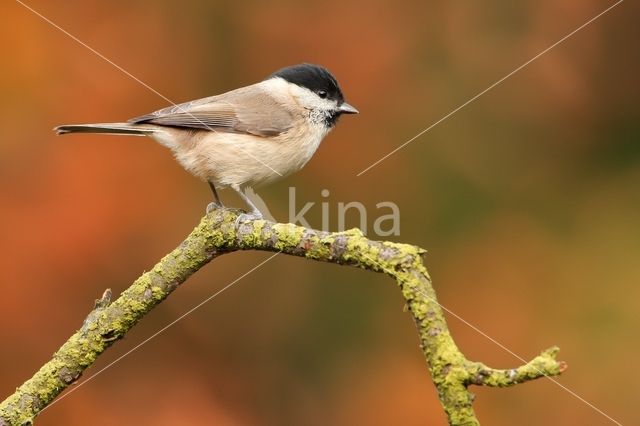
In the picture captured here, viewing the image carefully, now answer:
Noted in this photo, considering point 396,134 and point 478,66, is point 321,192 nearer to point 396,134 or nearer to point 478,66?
point 396,134

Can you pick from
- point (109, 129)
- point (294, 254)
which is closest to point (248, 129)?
point (109, 129)

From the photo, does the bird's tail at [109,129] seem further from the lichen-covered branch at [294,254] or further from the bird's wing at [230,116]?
the lichen-covered branch at [294,254]

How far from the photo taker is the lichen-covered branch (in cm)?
181

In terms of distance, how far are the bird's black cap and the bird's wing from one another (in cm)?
17

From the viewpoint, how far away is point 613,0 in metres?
5.27

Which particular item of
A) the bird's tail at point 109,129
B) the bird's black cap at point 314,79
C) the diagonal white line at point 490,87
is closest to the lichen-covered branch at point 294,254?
the bird's tail at point 109,129

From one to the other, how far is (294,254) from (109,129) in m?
1.84

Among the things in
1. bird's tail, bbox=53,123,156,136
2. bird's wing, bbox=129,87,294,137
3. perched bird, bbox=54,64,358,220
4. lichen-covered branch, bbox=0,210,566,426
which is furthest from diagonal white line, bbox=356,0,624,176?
lichen-covered branch, bbox=0,210,566,426

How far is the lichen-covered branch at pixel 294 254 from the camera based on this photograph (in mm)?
1810

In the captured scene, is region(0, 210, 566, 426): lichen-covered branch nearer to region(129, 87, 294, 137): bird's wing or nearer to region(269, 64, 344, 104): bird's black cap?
region(129, 87, 294, 137): bird's wing

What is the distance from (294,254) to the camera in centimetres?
222

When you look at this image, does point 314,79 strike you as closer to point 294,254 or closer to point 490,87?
point 490,87

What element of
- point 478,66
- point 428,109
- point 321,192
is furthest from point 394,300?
point 478,66

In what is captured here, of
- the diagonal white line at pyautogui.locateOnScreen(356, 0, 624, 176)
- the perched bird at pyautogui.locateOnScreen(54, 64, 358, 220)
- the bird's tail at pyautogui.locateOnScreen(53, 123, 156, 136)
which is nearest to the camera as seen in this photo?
the bird's tail at pyautogui.locateOnScreen(53, 123, 156, 136)
